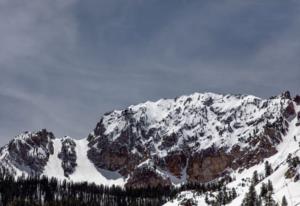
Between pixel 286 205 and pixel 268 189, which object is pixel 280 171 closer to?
pixel 268 189

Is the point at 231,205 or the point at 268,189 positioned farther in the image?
the point at 231,205

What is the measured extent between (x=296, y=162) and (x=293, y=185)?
1690 centimetres

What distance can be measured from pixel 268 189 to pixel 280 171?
2154 centimetres

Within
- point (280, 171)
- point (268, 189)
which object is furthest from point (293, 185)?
point (280, 171)

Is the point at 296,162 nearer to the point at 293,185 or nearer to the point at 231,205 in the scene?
the point at 293,185

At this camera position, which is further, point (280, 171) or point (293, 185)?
point (280, 171)

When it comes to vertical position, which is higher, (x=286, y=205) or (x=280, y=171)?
(x=280, y=171)

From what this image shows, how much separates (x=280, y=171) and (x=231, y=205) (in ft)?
69.9

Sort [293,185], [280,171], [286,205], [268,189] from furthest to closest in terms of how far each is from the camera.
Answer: [280,171], [268,189], [293,185], [286,205]

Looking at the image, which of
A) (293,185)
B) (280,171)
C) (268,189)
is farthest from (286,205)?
(280,171)

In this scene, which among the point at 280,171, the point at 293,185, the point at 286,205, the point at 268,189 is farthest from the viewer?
the point at 280,171

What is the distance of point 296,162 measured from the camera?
582 ft

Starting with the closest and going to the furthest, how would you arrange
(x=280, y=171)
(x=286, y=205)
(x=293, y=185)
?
1. (x=286, y=205)
2. (x=293, y=185)
3. (x=280, y=171)

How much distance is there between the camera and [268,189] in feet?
569
